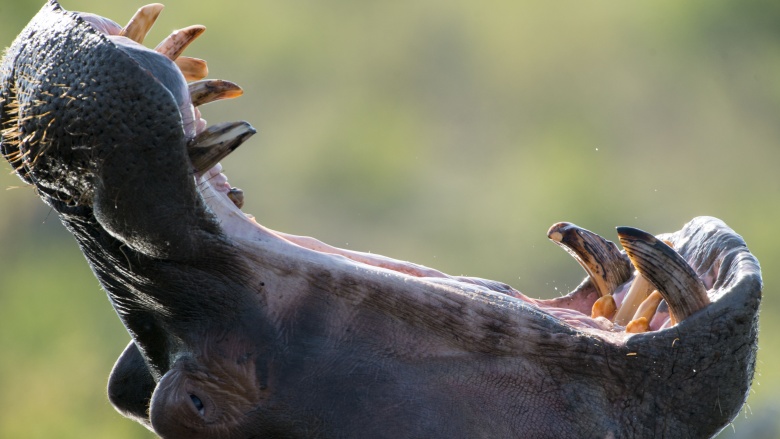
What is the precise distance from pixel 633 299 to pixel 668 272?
12.0 inches

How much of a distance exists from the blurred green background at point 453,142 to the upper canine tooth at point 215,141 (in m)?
9.05

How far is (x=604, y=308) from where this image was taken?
111 inches

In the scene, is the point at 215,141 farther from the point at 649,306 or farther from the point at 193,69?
the point at 649,306

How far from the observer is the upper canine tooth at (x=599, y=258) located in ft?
9.58

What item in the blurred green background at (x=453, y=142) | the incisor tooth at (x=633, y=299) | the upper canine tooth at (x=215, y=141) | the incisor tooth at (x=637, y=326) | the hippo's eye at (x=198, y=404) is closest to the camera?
the upper canine tooth at (x=215, y=141)

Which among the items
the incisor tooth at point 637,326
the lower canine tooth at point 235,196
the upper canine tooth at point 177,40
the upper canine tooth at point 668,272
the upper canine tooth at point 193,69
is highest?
the upper canine tooth at point 177,40

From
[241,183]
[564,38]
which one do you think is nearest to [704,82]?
[564,38]

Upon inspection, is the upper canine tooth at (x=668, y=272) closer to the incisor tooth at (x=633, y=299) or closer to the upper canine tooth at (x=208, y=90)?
the incisor tooth at (x=633, y=299)

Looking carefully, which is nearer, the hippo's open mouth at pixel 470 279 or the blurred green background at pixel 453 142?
the hippo's open mouth at pixel 470 279

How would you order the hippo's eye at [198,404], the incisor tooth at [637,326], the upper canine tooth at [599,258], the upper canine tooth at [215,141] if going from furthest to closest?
the upper canine tooth at [599,258] → the incisor tooth at [637,326] → the hippo's eye at [198,404] → the upper canine tooth at [215,141]

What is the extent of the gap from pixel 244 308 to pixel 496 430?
546 millimetres

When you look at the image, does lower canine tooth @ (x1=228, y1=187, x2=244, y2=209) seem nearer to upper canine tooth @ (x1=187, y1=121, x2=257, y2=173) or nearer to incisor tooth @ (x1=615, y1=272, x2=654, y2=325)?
upper canine tooth @ (x1=187, y1=121, x2=257, y2=173)

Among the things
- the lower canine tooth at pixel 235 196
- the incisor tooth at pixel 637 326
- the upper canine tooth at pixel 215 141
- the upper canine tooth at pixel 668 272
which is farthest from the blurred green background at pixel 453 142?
the upper canine tooth at pixel 215 141

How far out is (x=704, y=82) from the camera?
15.6 m
